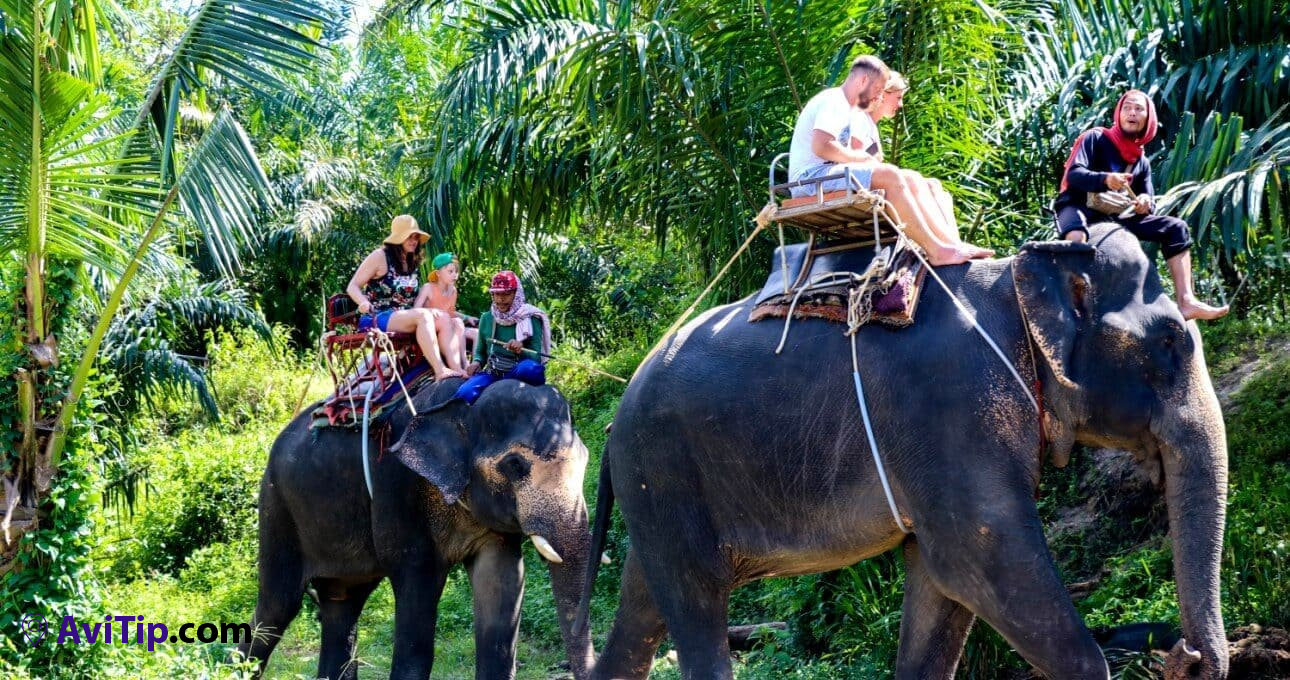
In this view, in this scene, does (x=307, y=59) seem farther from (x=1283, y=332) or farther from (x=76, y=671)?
(x=1283, y=332)

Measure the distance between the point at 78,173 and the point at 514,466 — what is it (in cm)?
267

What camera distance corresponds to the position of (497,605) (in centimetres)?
768

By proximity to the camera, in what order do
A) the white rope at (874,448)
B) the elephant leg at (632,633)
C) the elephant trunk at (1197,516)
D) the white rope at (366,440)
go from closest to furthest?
the elephant trunk at (1197,516) < the white rope at (874,448) < the elephant leg at (632,633) < the white rope at (366,440)

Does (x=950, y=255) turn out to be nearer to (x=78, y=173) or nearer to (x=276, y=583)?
(x=78, y=173)

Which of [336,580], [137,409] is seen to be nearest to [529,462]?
[336,580]

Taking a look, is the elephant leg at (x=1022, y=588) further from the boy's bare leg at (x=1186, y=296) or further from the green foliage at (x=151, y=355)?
the green foliage at (x=151, y=355)

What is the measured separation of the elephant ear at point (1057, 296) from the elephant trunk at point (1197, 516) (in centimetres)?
36

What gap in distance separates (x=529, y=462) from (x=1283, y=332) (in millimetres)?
4866

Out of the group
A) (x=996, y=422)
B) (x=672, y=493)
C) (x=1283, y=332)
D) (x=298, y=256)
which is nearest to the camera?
(x=996, y=422)

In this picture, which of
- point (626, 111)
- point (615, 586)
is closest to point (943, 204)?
point (626, 111)

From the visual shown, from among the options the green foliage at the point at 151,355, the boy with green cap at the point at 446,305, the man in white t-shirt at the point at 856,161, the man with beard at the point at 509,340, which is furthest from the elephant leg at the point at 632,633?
the green foliage at the point at 151,355

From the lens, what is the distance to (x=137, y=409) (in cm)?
1299

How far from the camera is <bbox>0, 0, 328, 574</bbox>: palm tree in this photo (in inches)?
299

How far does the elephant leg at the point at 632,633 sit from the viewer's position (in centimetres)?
602
